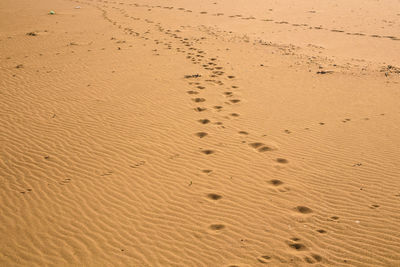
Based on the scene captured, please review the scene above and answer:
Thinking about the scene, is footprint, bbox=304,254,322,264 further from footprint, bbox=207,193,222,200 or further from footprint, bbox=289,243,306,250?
footprint, bbox=207,193,222,200

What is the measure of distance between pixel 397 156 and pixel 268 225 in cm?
324

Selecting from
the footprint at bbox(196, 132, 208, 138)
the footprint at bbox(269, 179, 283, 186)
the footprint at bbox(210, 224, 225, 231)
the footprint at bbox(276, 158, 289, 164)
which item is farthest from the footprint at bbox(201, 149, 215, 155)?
the footprint at bbox(210, 224, 225, 231)

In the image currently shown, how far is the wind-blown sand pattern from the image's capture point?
4.05 meters

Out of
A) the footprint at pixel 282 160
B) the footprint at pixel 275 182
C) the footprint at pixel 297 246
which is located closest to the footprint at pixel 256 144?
the footprint at pixel 282 160

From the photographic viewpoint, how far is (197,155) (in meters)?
5.96

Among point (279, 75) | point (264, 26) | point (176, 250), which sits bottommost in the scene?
point (176, 250)

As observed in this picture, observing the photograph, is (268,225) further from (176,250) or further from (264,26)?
(264,26)

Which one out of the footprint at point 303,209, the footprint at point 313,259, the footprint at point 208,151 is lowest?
the footprint at point 313,259

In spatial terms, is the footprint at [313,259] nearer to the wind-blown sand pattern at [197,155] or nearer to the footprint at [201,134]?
the wind-blown sand pattern at [197,155]

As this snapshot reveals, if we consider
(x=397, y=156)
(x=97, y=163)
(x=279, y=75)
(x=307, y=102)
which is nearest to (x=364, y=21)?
(x=279, y=75)

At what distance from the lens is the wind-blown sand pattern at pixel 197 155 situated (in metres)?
4.05

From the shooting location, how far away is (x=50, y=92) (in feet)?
28.1

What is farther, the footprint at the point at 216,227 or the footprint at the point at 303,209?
the footprint at the point at 303,209

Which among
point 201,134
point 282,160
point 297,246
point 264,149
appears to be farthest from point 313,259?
point 201,134
